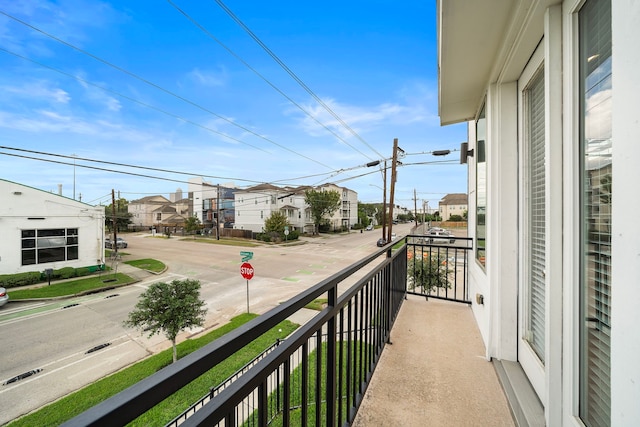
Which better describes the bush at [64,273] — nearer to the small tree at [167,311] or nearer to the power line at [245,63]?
the small tree at [167,311]

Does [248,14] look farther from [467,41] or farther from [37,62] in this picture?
[467,41]

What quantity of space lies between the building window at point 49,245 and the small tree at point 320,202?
59.0 feet

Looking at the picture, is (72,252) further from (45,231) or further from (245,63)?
(245,63)

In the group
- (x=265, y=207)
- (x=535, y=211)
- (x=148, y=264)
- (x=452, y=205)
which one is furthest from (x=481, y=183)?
(x=452, y=205)

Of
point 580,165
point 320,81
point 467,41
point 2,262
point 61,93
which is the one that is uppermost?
point 320,81

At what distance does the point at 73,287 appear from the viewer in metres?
9.17

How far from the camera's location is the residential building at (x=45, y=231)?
31.9 ft

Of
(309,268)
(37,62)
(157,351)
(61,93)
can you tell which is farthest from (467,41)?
(61,93)

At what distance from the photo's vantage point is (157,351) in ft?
16.6

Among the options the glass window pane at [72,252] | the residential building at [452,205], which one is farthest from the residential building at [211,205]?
the residential building at [452,205]

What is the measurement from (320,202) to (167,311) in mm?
21618

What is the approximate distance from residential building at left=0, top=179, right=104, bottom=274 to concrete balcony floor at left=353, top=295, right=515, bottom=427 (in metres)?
14.7

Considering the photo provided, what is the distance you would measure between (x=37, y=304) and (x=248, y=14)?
10782 mm

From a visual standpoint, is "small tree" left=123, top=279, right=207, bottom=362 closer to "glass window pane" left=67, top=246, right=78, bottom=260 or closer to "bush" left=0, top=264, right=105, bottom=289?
"bush" left=0, top=264, right=105, bottom=289
